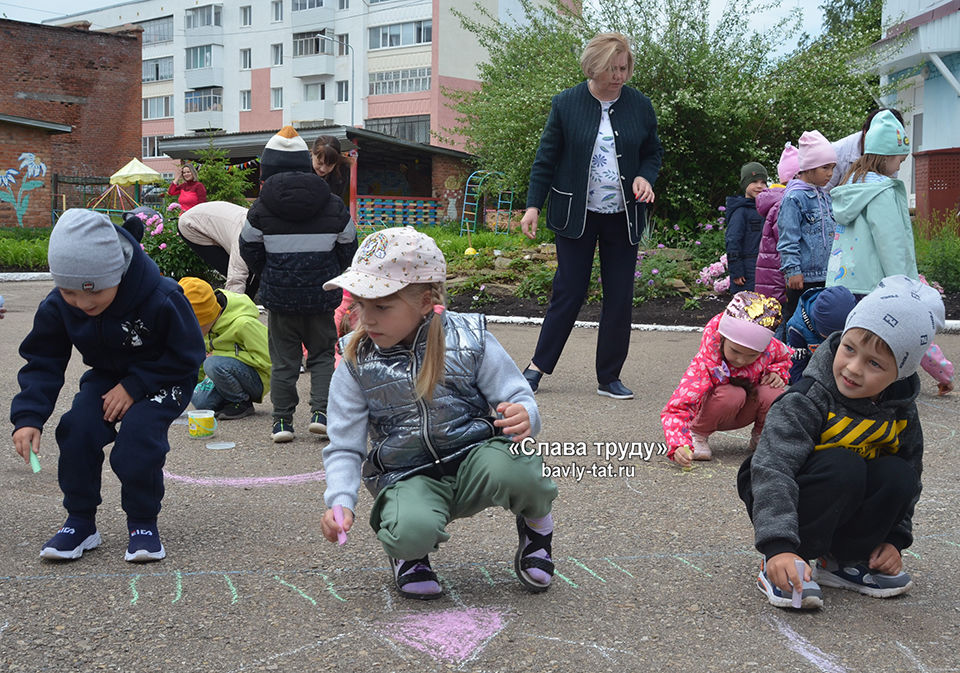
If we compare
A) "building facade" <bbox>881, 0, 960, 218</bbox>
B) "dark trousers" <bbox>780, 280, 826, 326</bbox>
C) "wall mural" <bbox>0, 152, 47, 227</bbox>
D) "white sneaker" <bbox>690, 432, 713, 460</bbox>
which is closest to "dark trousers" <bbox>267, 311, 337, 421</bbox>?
"white sneaker" <bbox>690, 432, 713, 460</bbox>

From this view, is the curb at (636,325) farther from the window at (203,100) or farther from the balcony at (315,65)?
the window at (203,100)

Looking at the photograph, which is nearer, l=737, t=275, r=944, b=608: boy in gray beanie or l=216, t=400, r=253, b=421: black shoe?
l=737, t=275, r=944, b=608: boy in gray beanie

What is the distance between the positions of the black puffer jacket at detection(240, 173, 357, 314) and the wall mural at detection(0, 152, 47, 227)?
2554 centimetres

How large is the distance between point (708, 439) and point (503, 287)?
7389 mm

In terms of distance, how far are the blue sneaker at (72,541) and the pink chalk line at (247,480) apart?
0.99 meters

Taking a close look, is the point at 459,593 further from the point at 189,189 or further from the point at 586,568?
the point at 189,189

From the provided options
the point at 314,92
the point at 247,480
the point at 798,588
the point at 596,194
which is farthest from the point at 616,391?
the point at 314,92

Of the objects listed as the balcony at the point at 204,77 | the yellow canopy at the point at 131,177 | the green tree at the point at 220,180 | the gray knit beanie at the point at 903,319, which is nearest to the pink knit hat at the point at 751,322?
the gray knit beanie at the point at 903,319

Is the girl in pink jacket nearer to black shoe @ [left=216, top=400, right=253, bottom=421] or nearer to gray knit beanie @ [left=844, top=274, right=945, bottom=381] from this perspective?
gray knit beanie @ [left=844, top=274, right=945, bottom=381]

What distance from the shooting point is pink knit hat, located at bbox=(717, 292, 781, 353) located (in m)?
4.55

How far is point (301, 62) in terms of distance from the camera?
52.2m

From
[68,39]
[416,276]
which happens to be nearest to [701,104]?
[416,276]

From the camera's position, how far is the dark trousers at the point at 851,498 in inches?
114

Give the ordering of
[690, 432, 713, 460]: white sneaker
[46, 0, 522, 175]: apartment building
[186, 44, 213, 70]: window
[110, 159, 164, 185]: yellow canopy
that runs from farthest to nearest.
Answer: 1. [186, 44, 213, 70]: window
2. [46, 0, 522, 175]: apartment building
3. [110, 159, 164, 185]: yellow canopy
4. [690, 432, 713, 460]: white sneaker
